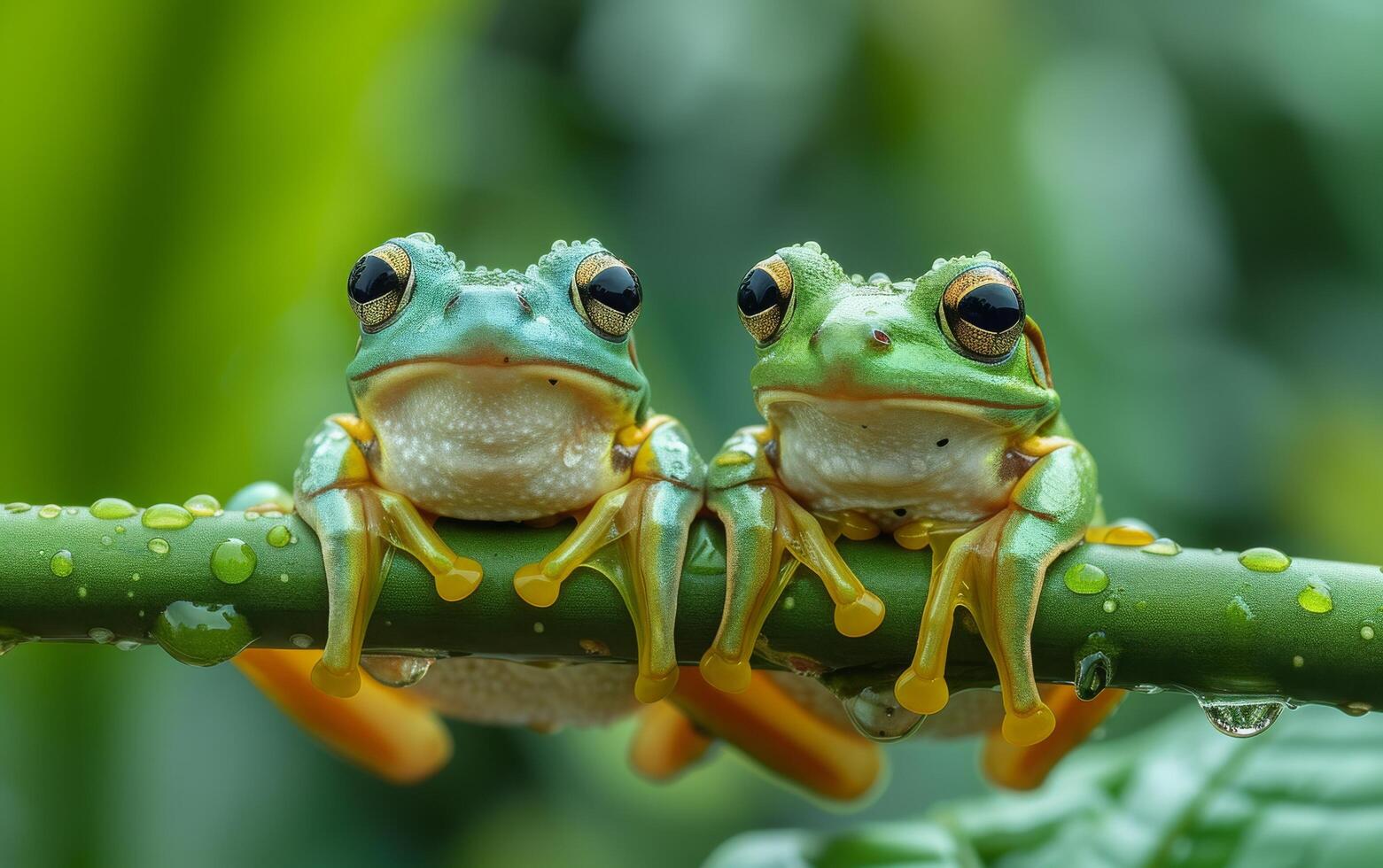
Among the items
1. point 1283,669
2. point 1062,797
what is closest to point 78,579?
point 1283,669

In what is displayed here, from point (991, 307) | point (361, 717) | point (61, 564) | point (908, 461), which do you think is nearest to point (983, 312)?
point (991, 307)

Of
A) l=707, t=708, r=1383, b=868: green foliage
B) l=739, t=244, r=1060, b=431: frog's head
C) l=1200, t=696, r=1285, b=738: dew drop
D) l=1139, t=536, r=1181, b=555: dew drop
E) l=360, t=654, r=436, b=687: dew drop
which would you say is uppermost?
l=739, t=244, r=1060, b=431: frog's head

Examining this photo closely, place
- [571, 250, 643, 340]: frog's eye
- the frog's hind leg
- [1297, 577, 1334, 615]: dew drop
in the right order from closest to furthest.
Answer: [1297, 577, 1334, 615]: dew drop, [571, 250, 643, 340]: frog's eye, the frog's hind leg

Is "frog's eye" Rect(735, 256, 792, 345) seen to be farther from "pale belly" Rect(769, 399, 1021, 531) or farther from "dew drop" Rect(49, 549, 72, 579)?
"dew drop" Rect(49, 549, 72, 579)

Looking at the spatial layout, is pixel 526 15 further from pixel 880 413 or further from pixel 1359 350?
pixel 880 413

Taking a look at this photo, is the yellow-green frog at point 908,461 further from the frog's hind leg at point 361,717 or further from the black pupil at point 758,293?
the frog's hind leg at point 361,717

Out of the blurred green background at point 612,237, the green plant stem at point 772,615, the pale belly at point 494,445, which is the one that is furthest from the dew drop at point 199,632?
the blurred green background at point 612,237

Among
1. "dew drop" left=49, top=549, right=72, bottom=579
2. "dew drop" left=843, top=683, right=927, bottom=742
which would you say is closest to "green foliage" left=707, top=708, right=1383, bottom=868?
"dew drop" left=843, top=683, right=927, bottom=742
